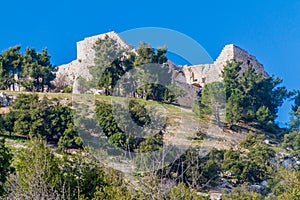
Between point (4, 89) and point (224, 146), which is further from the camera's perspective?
point (4, 89)

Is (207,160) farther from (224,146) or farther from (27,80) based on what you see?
(27,80)

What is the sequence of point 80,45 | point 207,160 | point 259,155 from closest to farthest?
point 207,160 < point 259,155 < point 80,45

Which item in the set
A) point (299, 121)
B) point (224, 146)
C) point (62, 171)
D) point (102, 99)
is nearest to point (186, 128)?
point (224, 146)

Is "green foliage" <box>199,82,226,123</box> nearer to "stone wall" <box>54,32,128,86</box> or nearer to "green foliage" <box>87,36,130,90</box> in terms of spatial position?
"green foliage" <box>87,36,130,90</box>

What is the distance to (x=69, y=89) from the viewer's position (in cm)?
3494

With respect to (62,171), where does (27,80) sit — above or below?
above

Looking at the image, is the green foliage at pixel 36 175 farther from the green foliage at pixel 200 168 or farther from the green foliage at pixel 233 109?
the green foliage at pixel 233 109

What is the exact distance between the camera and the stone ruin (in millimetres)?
38531

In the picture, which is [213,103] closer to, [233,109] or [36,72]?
[233,109]

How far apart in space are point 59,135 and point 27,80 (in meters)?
9.50

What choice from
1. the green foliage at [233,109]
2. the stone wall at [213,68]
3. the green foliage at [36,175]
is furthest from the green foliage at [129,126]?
the stone wall at [213,68]

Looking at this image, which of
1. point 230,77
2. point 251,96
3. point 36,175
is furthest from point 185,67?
point 36,175

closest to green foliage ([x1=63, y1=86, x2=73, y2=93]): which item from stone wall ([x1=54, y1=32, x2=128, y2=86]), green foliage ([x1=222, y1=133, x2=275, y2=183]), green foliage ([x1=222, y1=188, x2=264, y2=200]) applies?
stone wall ([x1=54, y1=32, x2=128, y2=86])

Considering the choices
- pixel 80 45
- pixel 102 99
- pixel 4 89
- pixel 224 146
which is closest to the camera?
pixel 224 146
